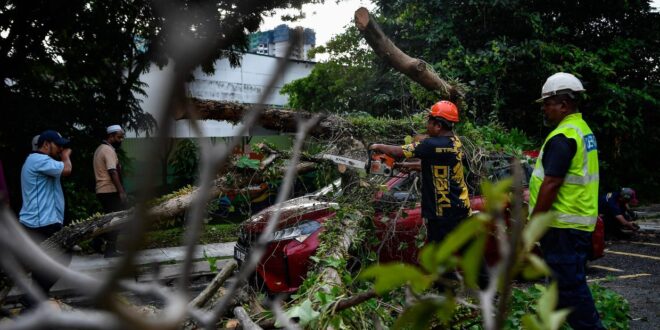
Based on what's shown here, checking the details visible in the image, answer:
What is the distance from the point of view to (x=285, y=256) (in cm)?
492

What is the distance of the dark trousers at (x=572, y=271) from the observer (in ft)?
10.1

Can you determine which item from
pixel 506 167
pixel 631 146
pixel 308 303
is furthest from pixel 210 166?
pixel 631 146

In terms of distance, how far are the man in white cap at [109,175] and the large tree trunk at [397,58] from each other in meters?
3.65

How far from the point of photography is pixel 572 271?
318cm

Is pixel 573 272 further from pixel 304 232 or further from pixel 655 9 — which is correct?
pixel 655 9

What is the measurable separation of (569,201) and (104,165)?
5892 millimetres

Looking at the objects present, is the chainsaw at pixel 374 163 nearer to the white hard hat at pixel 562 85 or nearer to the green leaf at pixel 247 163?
the green leaf at pixel 247 163

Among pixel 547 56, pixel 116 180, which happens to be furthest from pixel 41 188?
pixel 547 56

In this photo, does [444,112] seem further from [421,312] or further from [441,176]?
[421,312]

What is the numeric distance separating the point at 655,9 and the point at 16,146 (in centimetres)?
A: 1392

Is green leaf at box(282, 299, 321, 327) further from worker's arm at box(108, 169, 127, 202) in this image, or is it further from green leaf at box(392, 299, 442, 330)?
worker's arm at box(108, 169, 127, 202)

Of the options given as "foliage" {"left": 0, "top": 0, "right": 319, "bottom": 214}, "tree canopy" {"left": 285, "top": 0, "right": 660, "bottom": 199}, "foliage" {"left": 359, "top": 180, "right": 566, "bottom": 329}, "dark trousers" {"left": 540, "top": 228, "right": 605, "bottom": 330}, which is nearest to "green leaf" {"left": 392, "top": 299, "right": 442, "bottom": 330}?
"foliage" {"left": 359, "top": 180, "right": 566, "bottom": 329}

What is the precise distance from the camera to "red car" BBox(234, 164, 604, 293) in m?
4.91

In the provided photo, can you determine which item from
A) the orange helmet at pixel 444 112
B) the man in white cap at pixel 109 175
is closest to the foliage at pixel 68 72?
the man in white cap at pixel 109 175
